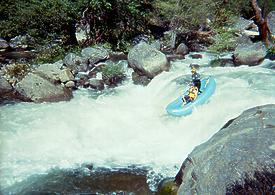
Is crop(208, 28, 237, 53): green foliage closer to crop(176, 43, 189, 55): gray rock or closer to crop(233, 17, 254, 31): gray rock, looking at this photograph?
crop(176, 43, 189, 55): gray rock

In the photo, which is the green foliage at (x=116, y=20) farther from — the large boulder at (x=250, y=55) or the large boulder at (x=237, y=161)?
the large boulder at (x=237, y=161)

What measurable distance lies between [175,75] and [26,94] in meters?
5.16

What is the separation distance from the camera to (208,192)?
15.0 ft

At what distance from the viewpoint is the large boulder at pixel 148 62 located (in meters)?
12.2

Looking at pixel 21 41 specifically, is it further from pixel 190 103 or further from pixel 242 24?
pixel 242 24

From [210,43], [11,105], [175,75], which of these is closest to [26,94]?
[11,105]

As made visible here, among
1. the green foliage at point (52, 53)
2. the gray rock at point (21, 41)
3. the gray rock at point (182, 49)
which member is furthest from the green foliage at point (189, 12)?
the gray rock at point (21, 41)

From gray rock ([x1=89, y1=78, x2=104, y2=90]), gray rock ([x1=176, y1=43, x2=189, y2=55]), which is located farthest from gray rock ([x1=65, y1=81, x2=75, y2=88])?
gray rock ([x1=176, y1=43, x2=189, y2=55])

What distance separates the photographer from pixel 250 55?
12.3 metres

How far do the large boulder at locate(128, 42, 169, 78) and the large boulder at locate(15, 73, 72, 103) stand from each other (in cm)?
293

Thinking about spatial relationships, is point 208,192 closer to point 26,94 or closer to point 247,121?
point 247,121

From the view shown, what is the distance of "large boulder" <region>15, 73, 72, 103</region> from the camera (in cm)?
1057

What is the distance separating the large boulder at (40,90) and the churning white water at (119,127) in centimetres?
27

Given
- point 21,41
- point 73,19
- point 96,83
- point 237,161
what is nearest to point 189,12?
point 73,19
